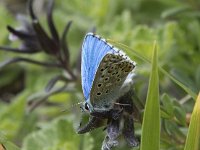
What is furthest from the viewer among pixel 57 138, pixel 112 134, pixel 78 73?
pixel 78 73

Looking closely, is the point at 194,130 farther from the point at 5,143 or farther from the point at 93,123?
the point at 5,143

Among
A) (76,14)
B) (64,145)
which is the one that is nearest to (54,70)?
(76,14)

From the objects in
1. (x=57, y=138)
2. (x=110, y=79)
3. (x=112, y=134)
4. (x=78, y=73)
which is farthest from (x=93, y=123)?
(x=78, y=73)

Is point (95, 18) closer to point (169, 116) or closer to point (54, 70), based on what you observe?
point (54, 70)

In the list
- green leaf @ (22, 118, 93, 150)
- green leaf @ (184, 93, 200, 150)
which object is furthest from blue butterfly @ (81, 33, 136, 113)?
Answer: green leaf @ (22, 118, 93, 150)

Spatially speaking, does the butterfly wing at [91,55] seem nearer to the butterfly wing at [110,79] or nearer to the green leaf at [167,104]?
the butterfly wing at [110,79]

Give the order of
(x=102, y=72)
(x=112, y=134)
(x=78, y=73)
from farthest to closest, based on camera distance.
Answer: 1. (x=78, y=73)
2. (x=112, y=134)
3. (x=102, y=72)

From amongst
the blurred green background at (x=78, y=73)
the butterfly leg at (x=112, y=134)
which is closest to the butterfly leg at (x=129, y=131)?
the butterfly leg at (x=112, y=134)
